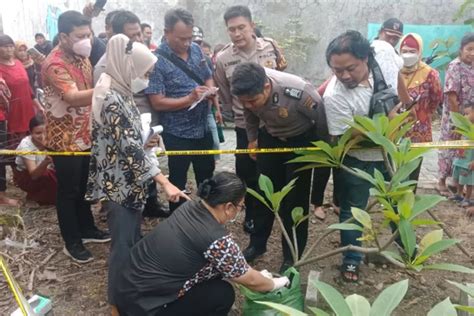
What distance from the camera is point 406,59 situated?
3553 millimetres

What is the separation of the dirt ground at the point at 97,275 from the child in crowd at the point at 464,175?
558 mm

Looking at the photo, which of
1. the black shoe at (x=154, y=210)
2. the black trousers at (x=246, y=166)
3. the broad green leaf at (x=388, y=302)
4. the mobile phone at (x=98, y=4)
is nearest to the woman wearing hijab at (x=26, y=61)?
the mobile phone at (x=98, y=4)

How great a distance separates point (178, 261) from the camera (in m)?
2.04

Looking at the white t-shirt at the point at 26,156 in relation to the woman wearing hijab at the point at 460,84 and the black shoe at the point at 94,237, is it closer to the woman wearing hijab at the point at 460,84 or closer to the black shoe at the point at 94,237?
the black shoe at the point at 94,237

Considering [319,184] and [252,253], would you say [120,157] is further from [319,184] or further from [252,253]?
[319,184]

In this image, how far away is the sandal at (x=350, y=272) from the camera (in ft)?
9.10

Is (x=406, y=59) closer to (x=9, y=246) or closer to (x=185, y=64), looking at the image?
(x=185, y=64)

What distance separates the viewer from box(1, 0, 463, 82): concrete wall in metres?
8.76

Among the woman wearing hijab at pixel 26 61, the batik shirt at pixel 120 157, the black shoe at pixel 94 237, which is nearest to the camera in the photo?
the batik shirt at pixel 120 157

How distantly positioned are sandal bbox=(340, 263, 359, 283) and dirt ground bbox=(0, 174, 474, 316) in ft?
0.13

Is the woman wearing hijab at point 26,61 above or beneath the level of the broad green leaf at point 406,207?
above

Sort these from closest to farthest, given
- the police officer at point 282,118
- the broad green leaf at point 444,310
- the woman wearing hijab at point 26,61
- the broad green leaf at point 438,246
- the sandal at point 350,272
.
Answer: the broad green leaf at point 444,310
the broad green leaf at point 438,246
the police officer at point 282,118
the sandal at point 350,272
the woman wearing hijab at point 26,61

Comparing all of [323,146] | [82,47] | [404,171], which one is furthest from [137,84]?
[404,171]

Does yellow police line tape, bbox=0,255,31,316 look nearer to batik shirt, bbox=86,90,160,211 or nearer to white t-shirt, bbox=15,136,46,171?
batik shirt, bbox=86,90,160,211
